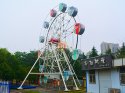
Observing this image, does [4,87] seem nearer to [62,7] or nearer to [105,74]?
[105,74]

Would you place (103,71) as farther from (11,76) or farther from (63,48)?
(11,76)

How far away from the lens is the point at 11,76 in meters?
42.3

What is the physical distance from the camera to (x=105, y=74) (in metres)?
23.8

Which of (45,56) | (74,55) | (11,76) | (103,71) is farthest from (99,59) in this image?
(11,76)

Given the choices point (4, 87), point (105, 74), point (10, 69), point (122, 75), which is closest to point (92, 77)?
point (105, 74)

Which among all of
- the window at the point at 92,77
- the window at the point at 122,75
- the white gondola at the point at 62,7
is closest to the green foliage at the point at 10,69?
the white gondola at the point at 62,7

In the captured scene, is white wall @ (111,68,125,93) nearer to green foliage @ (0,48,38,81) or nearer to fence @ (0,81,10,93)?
fence @ (0,81,10,93)

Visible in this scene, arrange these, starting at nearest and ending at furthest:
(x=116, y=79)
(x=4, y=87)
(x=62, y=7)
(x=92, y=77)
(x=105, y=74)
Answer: (x=4, y=87), (x=116, y=79), (x=105, y=74), (x=92, y=77), (x=62, y=7)

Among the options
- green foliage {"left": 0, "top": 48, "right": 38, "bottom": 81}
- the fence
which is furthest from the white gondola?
the fence

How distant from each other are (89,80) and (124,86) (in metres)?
6.11

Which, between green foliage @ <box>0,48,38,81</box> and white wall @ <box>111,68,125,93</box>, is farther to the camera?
green foliage @ <box>0,48,38,81</box>

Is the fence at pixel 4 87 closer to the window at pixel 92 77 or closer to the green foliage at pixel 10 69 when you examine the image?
the window at pixel 92 77

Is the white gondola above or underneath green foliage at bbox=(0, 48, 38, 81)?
above

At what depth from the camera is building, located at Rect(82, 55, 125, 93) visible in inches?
834
